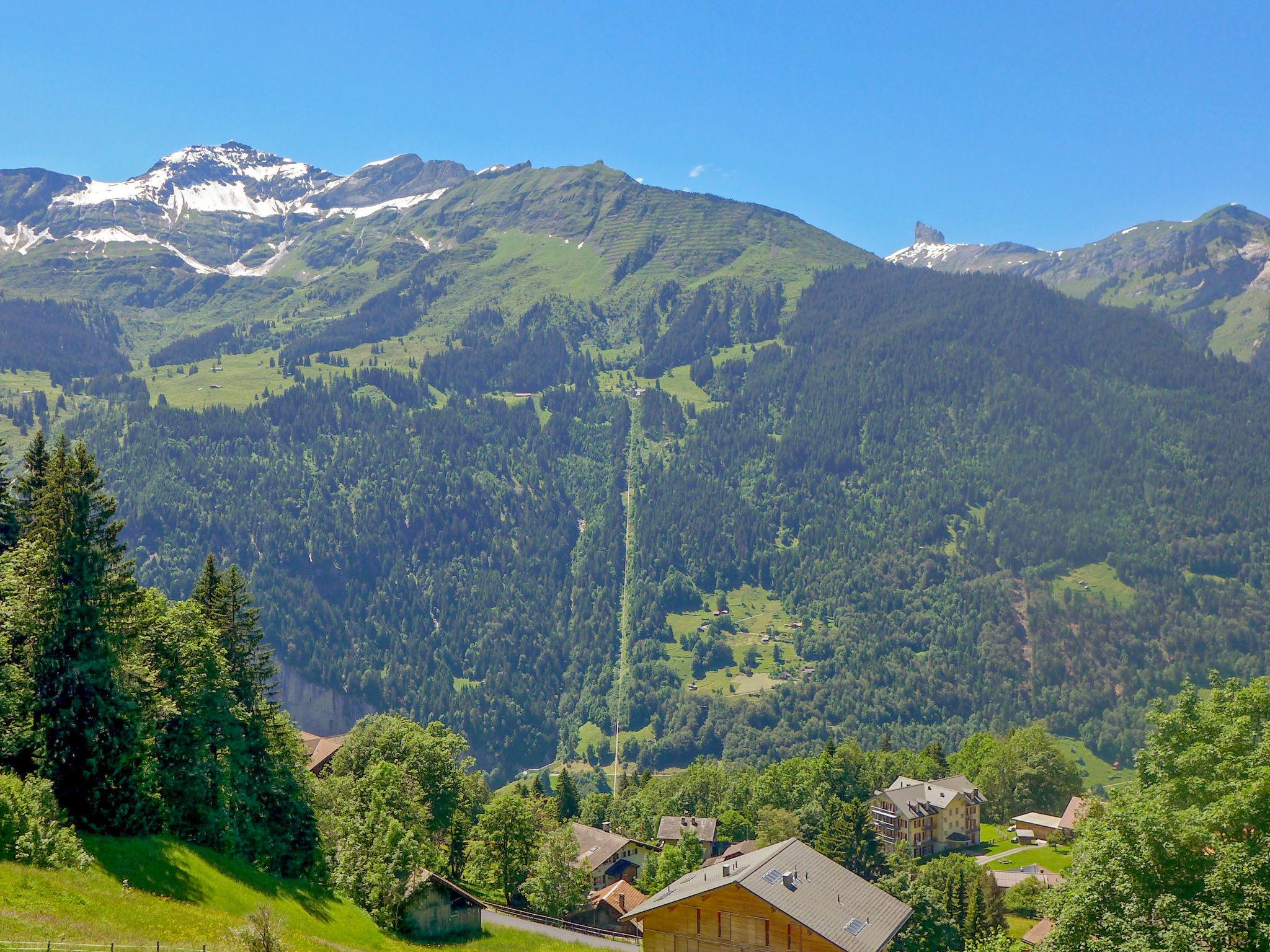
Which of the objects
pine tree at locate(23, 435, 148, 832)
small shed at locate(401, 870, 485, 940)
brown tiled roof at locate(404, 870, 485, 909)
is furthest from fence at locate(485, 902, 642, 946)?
pine tree at locate(23, 435, 148, 832)

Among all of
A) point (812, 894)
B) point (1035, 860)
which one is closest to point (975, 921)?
point (812, 894)

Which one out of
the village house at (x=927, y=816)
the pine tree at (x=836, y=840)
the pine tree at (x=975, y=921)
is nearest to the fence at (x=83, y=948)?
the pine tree at (x=975, y=921)

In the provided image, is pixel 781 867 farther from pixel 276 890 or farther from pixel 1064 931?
pixel 276 890

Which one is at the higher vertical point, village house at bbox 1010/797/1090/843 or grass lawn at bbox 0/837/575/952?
grass lawn at bbox 0/837/575/952

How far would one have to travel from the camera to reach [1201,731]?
48562 mm

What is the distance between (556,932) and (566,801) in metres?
73.5

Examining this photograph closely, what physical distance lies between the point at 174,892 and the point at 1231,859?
4457 centimetres

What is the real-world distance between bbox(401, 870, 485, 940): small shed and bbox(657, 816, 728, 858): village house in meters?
59.2

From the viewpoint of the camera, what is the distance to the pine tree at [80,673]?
4778cm

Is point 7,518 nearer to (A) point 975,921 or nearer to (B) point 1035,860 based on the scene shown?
(A) point 975,921

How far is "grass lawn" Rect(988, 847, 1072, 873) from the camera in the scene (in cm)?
12681

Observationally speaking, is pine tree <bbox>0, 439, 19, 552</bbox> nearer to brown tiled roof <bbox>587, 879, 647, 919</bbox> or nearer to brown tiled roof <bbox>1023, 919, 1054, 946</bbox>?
brown tiled roof <bbox>587, 879, 647, 919</bbox>

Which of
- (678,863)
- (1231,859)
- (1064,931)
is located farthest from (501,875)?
(1231,859)

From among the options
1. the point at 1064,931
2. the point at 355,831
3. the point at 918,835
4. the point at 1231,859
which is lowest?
the point at 918,835
